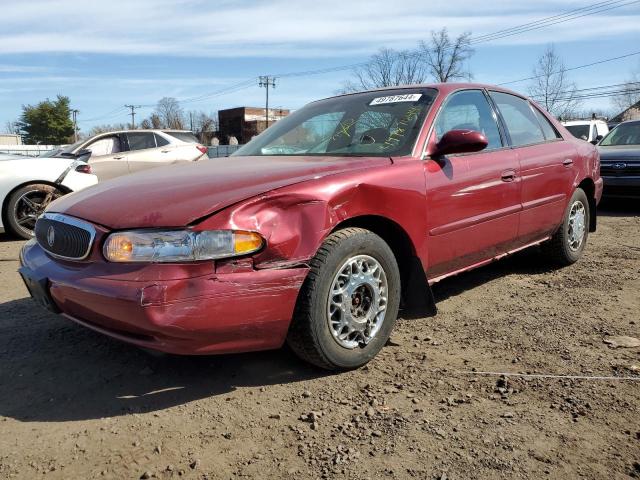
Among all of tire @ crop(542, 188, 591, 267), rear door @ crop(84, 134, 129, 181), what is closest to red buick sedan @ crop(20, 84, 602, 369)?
tire @ crop(542, 188, 591, 267)

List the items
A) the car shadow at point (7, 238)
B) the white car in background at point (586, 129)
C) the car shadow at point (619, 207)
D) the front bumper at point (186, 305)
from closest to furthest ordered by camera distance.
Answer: the front bumper at point (186, 305) < the car shadow at point (7, 238) < the car shadow at point (619, 207) < the white car in background at point (586, 129)

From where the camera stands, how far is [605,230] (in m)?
7.21

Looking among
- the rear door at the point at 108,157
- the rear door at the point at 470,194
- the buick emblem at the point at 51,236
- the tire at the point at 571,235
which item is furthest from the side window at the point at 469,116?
the rear door at the point at 108,157

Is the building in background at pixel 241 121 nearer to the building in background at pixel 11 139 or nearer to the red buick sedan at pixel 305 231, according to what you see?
the building in background at pixel 11 139

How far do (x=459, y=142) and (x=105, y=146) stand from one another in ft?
28.9

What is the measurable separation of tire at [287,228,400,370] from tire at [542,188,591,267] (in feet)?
7.96

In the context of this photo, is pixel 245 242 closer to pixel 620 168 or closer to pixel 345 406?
pixel 345 406

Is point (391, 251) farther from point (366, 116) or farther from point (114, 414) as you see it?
point (114, 414)

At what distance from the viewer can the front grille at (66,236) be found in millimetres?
2688

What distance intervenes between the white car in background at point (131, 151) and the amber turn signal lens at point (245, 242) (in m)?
8.10

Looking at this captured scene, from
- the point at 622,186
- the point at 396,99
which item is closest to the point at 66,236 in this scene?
the point at 396,99

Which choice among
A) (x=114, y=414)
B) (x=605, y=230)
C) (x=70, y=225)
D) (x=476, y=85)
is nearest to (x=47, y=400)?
(x=114, y=414)

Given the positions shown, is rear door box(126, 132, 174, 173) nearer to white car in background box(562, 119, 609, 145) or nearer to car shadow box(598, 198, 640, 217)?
car shadow box(598, 198, 640, 217)

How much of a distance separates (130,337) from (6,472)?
2.27ft
